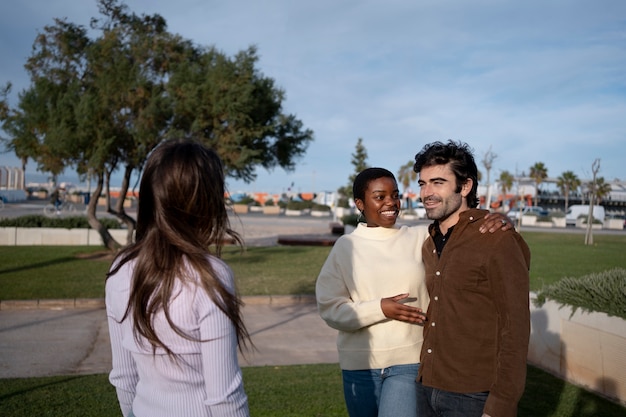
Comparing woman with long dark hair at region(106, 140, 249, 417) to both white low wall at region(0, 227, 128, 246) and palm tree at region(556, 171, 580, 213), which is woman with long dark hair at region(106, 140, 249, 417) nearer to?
white low wall at region(0, 227, 128, 246)

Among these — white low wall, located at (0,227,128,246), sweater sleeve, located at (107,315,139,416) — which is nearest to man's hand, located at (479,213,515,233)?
sweater sleeve, located at (107,315,139,416)

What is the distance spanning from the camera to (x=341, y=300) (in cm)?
322

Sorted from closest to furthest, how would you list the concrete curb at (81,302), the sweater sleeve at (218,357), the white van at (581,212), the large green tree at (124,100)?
the sweater sleeve at (218,357) → the concrete curb at (81,302) → the large green tree at (124,100) → the white van at (581,212)

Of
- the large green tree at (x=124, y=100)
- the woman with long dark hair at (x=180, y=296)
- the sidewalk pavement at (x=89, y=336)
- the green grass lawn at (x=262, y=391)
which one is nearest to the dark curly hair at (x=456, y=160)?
the woman with long dark hair at (x=180, y=296)

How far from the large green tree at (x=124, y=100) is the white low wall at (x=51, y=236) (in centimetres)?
369

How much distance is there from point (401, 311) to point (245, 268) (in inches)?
508

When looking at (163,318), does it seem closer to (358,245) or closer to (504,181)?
(358,245)

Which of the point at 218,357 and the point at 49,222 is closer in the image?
the point at 218,357

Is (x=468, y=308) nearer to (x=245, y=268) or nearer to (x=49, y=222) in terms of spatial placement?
(x=245, y=268)

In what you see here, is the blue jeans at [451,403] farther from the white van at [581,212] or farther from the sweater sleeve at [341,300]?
the white van at [581,212]

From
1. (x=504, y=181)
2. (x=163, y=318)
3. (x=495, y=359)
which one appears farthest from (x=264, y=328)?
(x=504, y=181)

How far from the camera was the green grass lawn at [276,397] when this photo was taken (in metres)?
5.48

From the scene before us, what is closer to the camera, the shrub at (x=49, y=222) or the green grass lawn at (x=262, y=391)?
the green grass lawn at (x=262, y=391)

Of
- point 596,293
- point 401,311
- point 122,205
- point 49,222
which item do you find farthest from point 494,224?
point 49,222
